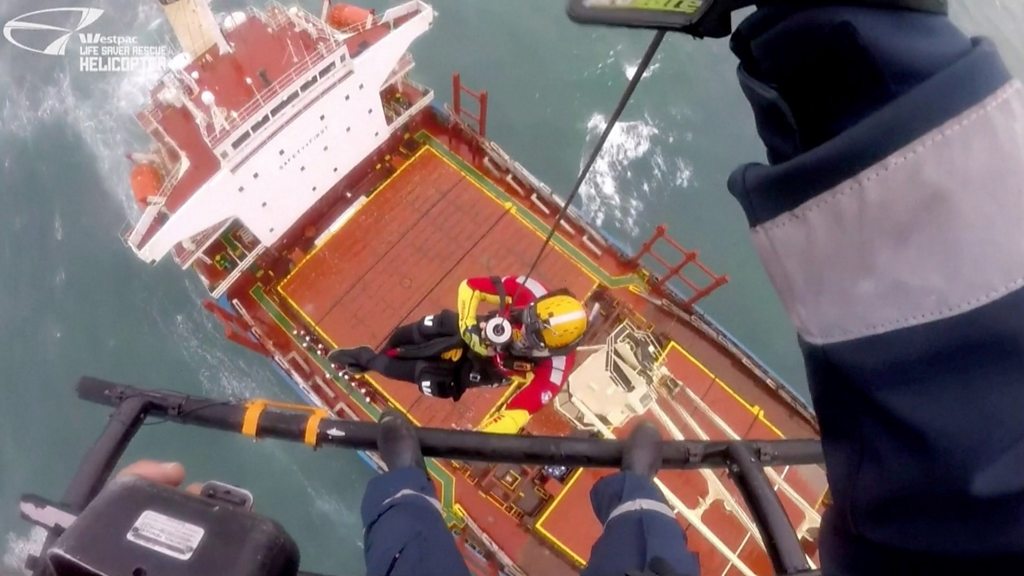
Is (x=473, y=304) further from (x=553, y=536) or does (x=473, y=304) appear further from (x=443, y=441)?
(x=553, y=536)

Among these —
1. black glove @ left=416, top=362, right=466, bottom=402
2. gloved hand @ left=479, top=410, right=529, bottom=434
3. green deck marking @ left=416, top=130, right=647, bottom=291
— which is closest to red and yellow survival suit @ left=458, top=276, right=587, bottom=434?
gloved hand @ left=479, top=410, right=529, bottom=434

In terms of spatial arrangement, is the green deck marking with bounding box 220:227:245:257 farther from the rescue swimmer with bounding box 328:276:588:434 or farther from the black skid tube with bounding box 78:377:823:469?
the black skid tube with bounding box 78:377:823:469

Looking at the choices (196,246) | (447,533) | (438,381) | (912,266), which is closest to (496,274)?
(438,381)

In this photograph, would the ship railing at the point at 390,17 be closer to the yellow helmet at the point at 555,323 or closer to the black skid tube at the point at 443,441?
the yellow helmet at the point at 555,323

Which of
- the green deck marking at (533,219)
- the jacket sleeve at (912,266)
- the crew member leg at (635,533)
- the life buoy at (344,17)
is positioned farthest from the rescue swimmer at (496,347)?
the life buoy at (344,17)

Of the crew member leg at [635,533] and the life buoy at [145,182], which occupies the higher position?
the crew member leg at [635,533]

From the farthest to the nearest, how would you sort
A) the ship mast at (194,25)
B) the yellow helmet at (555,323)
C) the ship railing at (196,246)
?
the ship railing at (196,246), the ship mast at (194,25), the yellow helmet at (555,323)
